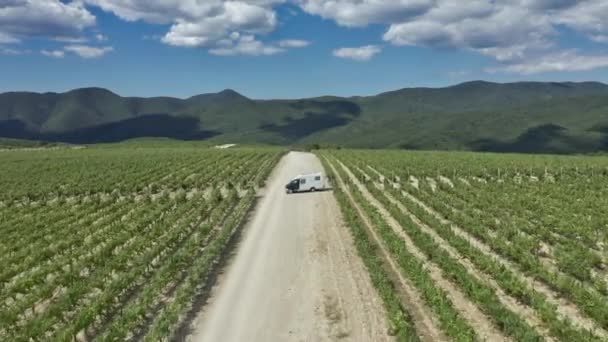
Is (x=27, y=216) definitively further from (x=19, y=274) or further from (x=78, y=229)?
(x=19, y=274)

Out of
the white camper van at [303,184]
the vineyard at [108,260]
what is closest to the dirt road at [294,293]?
the vineyard at [108,260]

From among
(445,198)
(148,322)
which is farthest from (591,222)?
(148,322)

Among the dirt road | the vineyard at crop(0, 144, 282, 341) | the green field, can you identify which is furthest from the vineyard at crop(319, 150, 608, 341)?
the vineyard at crop(0, 144, 282, 341)

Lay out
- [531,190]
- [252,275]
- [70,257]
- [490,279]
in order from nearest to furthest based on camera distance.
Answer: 1. [490,279]
2. [252,275]
3. [70,257]
4. [531,190]

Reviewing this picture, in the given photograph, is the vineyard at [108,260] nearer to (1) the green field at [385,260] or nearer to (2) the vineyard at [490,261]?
(1) the green field at [385,260]

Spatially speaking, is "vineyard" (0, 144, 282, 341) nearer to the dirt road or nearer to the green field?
the green field

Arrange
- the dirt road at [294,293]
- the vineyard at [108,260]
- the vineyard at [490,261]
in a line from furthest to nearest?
the vineyard at [108,260], the dirt road at [294,293], the vineyard at [490,261]
